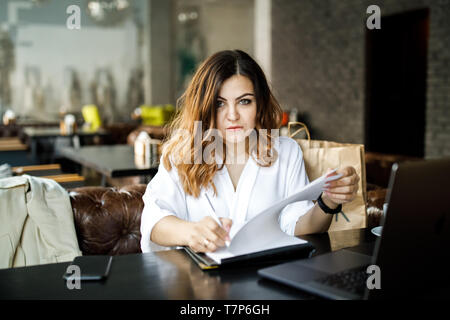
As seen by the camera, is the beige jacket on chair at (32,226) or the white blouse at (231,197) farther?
the beige jacket on chair at (32,226)

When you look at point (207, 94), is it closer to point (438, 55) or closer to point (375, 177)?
point (375, 177)

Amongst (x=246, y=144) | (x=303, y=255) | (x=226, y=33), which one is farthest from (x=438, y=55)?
(x=226, y=33)

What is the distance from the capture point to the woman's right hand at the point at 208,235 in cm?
111

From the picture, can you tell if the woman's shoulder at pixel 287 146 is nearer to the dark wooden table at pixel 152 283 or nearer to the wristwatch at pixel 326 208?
the wristwatch at pixel 326 208

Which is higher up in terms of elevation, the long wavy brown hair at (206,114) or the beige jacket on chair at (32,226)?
the long wavy brown hair at (206,114)

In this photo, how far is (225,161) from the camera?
1.60m

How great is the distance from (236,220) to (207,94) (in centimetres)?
42

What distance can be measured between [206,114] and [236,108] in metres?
0.10

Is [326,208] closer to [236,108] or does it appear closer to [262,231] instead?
[262,231]

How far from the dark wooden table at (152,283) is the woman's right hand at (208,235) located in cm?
5

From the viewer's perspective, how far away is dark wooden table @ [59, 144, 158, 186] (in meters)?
3.21

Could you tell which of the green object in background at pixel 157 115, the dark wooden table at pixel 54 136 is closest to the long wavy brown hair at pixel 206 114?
the dark wooden table at pixel 54 136

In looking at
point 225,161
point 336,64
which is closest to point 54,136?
point 336,64

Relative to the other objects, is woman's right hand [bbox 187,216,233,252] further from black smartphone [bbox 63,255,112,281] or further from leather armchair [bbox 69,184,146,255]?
leather armchair [bbox 69,184,146,255]
